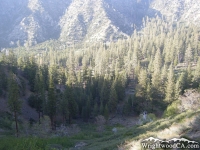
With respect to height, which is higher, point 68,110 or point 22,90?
point 22,90

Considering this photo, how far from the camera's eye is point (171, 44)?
4370 inches

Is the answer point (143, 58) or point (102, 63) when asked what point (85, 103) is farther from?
point (143, 58)

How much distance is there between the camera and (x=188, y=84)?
210 feet

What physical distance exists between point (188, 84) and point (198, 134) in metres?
59.3

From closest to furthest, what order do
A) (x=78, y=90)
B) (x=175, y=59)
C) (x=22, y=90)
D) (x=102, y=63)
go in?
(x=22, y=90)
(x=78, y=90)
(x=175, y=59)
(x=102, y=63)

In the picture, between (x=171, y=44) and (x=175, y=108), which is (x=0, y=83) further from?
(x=171, y=44)

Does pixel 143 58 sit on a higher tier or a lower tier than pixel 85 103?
higher

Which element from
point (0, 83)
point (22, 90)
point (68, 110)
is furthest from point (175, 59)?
point (0, 83)

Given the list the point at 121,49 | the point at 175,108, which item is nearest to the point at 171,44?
the point at 121,49

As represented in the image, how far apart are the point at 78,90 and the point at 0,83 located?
87.8ft

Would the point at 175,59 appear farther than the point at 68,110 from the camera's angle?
Yes

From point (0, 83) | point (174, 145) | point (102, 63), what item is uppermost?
point (102, 63)

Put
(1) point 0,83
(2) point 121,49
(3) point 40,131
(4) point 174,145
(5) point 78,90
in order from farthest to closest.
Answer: (2) point 121,49
(5) point 78,90
(1) point 0,83
(3) point 40,131
(4) point 174,145

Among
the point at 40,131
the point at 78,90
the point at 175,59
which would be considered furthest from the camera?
the point at 175,59
